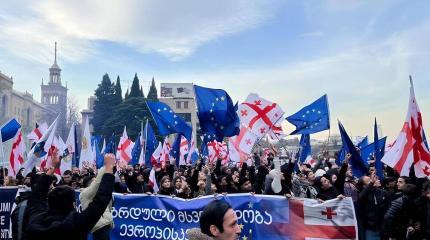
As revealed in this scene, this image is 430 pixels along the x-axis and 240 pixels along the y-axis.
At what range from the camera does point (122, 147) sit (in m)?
18.6

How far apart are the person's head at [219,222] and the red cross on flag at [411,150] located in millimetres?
5691

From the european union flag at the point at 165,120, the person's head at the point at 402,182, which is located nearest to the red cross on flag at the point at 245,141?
the european union flag at the point at 165,120

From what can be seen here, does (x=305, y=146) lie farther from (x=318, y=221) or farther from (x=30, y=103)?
(x=30, y=103)

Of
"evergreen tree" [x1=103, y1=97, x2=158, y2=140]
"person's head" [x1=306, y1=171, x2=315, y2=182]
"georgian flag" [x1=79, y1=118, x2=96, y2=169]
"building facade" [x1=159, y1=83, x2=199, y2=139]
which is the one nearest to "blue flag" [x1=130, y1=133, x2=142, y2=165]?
"georgian flag" [x1=79, y1=118, x2=96, y2=169]

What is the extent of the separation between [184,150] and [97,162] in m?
4.33

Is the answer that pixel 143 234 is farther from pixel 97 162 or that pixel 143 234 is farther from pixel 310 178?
pixel 97 162

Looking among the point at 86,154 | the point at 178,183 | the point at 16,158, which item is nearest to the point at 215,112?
the point at 178,183

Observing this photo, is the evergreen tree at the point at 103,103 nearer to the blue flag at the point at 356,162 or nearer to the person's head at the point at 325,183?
the blue flag at the point at 356,162

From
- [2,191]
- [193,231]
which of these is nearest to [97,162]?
[2,191]

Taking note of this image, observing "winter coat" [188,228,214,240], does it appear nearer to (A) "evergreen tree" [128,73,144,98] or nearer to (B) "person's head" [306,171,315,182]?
(B) "person's head" [306,171,315,182]

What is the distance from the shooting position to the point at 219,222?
2.65m

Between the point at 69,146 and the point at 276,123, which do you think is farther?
the point at 69,146

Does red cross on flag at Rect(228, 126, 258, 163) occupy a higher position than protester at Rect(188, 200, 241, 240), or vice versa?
red cross on flag at Rect(228, 126, 258, 163)

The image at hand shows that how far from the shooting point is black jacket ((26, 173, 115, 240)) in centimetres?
335
